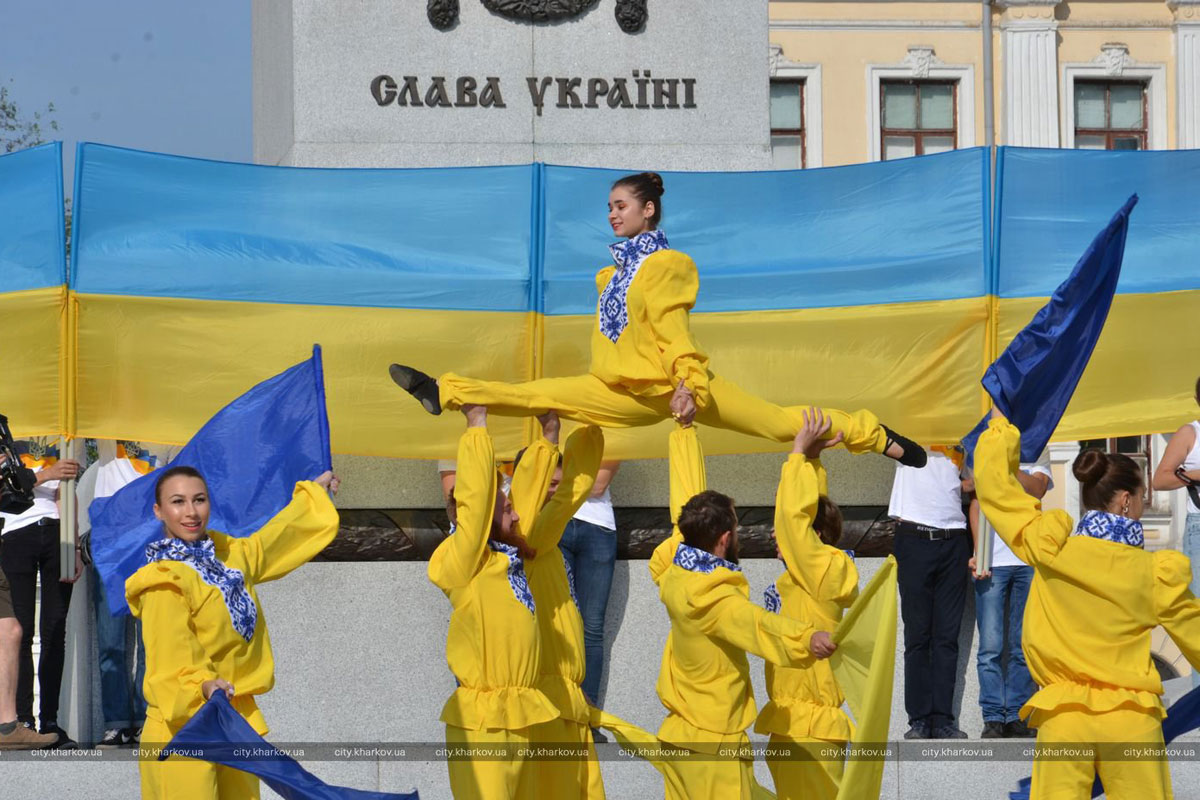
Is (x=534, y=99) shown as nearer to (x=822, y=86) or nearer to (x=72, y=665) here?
(x=72, y=665)

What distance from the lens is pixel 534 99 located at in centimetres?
1205

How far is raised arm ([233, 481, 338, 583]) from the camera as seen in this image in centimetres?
821

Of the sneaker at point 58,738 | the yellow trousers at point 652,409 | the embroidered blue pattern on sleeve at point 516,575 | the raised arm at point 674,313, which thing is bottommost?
the sneaker at point 58,738

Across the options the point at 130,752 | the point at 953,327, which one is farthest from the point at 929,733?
the point at 130,752

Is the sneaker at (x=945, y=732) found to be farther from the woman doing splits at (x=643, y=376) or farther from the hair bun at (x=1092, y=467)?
the hair bun at (x=1092, y=467)

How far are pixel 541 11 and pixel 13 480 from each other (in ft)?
13.4

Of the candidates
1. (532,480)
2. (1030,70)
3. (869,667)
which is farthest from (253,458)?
(1030,70)

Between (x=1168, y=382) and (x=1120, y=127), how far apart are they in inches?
895

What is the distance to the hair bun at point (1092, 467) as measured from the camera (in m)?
8.23

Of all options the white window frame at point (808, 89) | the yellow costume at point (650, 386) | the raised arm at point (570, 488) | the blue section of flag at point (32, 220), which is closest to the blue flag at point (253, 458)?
the yellow costume at point (650, 386)

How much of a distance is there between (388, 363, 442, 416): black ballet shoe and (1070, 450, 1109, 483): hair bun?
102 inches

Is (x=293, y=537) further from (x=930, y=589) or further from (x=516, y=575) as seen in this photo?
(x=930, y=589)

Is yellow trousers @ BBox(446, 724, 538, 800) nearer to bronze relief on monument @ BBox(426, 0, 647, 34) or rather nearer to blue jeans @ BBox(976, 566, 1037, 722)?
blue jeans @ BBox(976, 566, 1037, 722)

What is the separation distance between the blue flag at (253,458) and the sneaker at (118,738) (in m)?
1.28
